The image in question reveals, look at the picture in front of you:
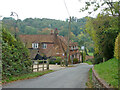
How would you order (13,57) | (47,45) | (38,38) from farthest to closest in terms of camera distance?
(38,38), (47,45), (13,57)

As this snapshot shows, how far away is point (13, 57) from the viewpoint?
493 inches

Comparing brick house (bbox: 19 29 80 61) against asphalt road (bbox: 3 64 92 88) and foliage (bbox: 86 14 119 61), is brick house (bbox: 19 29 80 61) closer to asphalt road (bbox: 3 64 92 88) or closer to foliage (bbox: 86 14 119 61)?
foliage (bbox: 86 14 119 61)

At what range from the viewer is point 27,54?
1479 centimetres

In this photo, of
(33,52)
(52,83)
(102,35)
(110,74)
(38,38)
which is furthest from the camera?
(38,38)

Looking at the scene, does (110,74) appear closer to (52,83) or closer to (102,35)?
(52,83)

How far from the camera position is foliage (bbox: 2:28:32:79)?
11.5 metres

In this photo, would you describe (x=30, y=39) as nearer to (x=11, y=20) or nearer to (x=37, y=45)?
(x=37, y=45)

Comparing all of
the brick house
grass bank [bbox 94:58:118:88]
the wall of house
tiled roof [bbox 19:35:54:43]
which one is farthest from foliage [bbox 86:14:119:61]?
tiled roof [bbox 19:35:54:43]

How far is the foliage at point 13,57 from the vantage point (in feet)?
37.7

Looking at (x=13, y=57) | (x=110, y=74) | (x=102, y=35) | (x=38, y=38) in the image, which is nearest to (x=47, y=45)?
(x=38, y=38)

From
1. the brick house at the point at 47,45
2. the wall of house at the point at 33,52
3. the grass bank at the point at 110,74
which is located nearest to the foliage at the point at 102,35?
the grass bank at the point at 110,74

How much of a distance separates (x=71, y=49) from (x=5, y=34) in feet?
137

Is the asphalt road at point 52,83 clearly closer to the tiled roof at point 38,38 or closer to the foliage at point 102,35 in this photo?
the foliage at point 102,35

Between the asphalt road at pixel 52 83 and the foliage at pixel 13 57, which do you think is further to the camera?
the foliage at pixel 13 57
